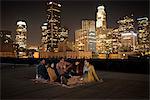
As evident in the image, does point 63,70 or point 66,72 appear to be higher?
point 63,70

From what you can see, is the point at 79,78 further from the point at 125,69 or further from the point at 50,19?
the point at 50,19

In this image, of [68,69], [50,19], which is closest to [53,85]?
[68,69]

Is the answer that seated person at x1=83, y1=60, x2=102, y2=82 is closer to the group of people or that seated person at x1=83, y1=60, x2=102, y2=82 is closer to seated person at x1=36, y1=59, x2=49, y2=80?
the group of people

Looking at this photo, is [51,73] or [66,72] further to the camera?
[51,73]

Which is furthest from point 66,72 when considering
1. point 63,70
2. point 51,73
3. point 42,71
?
point 42,71

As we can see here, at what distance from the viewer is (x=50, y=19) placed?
173750mm

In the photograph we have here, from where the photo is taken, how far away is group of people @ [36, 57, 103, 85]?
1180 cm

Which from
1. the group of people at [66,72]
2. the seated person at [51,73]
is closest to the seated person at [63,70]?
the group of people at [66,72]

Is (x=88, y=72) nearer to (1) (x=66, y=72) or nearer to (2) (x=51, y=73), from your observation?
(1) (x=66, y=72)

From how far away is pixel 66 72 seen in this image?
Result: 12.1 metres

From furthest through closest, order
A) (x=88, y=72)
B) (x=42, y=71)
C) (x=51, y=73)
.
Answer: (x=42, y=71), (x=88, y=72), (x=51, y=73)

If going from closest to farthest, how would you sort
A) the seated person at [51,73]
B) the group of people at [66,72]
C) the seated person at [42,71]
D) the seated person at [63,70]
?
1. the seated person at [63,70]
2. the group of people at [66,72]
3. the seated person at [51,73]
4. the seated person at [42,71]

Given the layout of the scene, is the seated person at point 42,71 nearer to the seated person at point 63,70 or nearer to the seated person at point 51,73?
the seated person at point 51,73

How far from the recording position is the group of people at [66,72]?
11.8m
